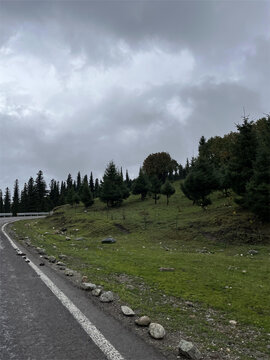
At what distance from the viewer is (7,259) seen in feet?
38.2

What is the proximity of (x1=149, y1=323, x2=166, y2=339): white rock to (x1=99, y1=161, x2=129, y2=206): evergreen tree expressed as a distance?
5191 centimetres

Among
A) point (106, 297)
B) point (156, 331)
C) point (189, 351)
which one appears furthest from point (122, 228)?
point (189, 351)

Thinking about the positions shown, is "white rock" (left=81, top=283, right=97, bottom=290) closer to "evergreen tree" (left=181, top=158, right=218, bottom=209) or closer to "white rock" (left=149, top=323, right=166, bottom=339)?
"white rock" (left=149, top=323, right=166, bottom=339)

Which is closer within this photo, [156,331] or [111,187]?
[156,331]

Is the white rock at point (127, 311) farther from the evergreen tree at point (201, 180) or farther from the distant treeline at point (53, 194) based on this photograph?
the distant treeline at point (53, 194)

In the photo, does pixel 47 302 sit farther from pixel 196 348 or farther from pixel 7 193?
pixel 7 193

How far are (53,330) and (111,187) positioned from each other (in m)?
52.1

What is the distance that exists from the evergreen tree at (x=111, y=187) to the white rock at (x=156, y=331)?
51.9 m

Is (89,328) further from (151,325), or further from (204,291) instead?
(204,291)

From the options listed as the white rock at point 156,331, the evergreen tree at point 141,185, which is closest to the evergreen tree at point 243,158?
the white rock at point 156,331

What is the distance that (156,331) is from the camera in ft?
14.7

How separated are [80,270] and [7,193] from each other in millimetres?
128709

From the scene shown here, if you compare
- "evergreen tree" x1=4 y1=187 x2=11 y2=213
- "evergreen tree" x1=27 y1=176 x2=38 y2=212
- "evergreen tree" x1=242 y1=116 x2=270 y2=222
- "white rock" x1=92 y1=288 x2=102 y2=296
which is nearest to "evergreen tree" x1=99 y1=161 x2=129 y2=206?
"evergreen tree" x1=242 y1=116 x2=270 y2=222

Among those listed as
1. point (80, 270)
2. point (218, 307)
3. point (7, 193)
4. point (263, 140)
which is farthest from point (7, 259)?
point (7, 193)
